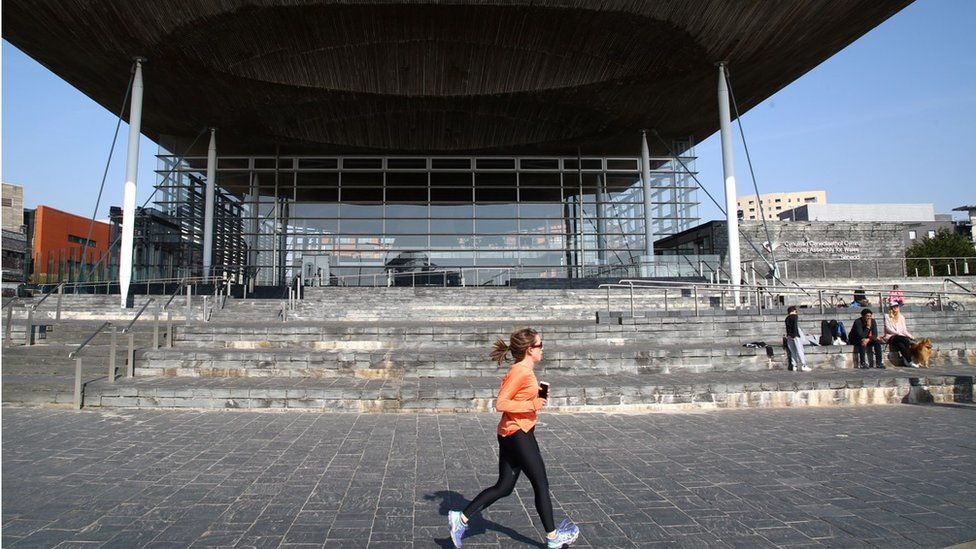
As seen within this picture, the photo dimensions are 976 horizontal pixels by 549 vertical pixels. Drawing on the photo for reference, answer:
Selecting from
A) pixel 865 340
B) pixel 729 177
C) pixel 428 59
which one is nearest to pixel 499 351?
pixel 865 340

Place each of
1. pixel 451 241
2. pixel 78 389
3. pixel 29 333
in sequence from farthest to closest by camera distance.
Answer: pixel 451 241, pixel 29 333, pixel 78 389

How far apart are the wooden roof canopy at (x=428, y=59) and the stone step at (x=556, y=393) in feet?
44.8

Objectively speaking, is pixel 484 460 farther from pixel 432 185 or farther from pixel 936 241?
pixel 936 241

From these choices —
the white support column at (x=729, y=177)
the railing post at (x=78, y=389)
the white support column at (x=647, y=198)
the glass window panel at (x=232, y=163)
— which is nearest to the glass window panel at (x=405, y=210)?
the glass window panel at (x=232, y=163)

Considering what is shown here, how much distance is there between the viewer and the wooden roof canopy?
733 inches

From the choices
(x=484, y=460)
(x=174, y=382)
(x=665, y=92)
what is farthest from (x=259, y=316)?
(x=665, y=92)

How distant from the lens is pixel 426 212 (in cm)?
Answer: 2986

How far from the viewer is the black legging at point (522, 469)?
400 centimetres

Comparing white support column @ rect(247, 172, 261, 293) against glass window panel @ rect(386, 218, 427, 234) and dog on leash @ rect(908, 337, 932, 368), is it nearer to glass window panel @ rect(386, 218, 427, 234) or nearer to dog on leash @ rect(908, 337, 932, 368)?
glass window panel @ rect(386, 218, 427, 234)

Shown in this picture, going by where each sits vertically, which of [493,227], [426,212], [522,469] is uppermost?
[426,212]

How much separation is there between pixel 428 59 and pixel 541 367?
51.6ft

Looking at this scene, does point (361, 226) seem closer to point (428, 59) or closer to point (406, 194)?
point (406, 194)

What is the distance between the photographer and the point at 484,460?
249 inches

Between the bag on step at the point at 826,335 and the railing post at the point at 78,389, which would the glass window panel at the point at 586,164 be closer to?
the bag on step at the point at 826,335
